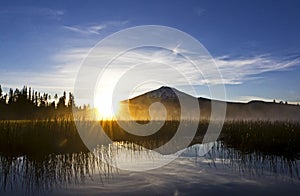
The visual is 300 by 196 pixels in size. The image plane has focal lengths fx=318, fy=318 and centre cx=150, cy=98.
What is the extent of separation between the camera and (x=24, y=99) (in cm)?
9294

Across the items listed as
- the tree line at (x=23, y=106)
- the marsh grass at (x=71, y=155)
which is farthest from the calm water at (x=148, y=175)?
the tree line at (x=23, y=106)

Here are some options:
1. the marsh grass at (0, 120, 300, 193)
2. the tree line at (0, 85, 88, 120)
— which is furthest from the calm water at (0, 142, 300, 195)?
the tree line at (0, 85, 88, 120)

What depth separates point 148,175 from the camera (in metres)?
10.6

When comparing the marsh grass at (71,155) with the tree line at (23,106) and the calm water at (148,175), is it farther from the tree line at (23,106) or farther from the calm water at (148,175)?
the tree line at (23,106)

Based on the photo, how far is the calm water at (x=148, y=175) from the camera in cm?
878

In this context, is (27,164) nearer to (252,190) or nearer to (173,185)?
(173,185)

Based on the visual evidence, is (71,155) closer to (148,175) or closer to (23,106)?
(148,175)

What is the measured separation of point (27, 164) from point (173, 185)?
20.1 feet

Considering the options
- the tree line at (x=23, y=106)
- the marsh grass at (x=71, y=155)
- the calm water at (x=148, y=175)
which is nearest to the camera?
the calm water at (x=148, y=175)

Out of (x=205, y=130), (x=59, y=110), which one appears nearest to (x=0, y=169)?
(x=205, y=130)

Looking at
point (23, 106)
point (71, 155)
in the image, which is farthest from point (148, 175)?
point (23, 106)

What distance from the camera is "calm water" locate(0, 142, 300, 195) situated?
8781mm

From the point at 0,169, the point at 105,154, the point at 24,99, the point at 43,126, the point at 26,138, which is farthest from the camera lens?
the point at 24,99

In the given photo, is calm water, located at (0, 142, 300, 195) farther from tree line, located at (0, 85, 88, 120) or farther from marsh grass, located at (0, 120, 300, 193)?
tree line, located at (0, 85, 88, 120)
